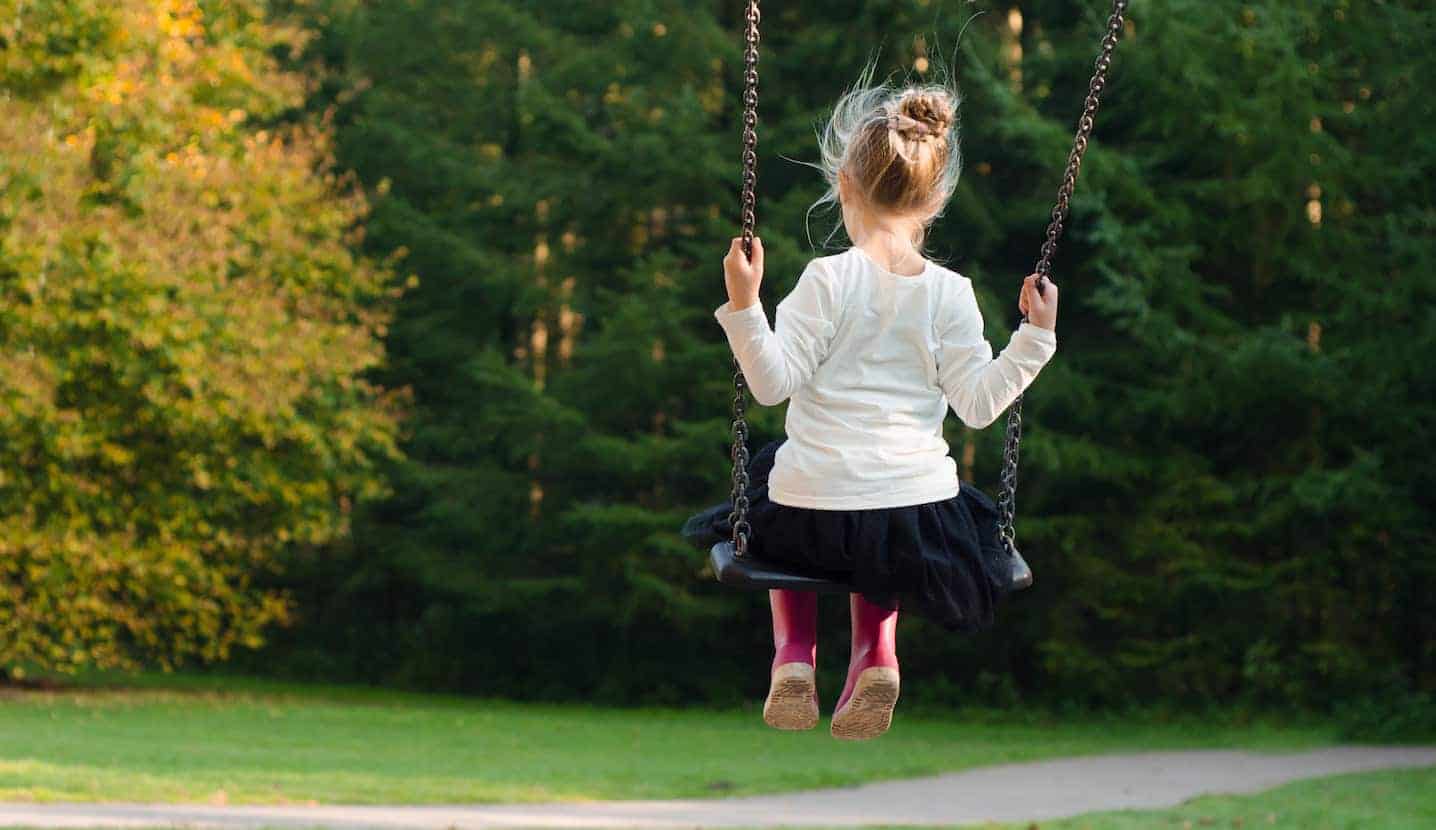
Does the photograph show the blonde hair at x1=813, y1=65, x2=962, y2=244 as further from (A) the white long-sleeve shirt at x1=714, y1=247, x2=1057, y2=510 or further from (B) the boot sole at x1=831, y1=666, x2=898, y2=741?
(B) the boot sole at x1=831, y1=666, x2=898, y2=741

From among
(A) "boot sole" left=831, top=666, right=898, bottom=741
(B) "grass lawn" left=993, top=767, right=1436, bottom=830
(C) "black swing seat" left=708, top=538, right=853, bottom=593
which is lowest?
(B) "grass lawn" left=993, top=767, right=1436, bottom=830

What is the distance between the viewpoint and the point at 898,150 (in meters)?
3.86

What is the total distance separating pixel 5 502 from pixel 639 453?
578 cm

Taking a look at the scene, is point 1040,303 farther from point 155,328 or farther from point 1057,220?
point 155,328

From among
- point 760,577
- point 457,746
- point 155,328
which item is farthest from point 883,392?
point 155,328

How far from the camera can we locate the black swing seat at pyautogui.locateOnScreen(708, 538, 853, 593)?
12.4ft

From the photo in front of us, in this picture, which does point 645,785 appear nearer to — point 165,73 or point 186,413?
point 186,413

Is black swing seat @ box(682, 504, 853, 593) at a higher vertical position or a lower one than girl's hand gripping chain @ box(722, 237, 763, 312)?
lower

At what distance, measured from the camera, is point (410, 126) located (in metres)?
21.8

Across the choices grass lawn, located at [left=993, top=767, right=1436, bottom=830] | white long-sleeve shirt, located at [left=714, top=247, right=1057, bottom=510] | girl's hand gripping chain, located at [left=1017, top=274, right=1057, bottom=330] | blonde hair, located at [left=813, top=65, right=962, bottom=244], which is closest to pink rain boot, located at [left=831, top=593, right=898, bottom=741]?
white long-sleeve shirt, located at [left=714, top=247, right=1057, bottom=510]

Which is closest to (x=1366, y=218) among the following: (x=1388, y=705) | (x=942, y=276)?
(x=1388, y=705)

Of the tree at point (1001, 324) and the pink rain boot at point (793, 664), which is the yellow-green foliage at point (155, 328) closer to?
the tree at point (1001, 324)

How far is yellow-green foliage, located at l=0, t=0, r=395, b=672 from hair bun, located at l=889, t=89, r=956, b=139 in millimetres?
13466

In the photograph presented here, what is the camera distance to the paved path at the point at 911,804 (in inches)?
473
